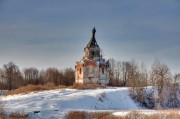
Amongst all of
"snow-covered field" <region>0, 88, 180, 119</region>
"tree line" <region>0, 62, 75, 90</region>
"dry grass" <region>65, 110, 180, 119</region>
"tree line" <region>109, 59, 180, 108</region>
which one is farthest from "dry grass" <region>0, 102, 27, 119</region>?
"tree line" <region>0, 62, 75, 90</region>

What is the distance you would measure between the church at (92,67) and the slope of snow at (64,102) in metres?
12.3

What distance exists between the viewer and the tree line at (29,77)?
69625mm

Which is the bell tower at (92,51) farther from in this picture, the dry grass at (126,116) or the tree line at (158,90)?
the dry grass at (126,116)

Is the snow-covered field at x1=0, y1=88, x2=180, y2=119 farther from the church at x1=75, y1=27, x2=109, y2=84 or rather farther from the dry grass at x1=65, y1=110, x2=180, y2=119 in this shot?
the church at x1=75, y1=27, x2=109, y2=84

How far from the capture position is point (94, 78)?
5575 centimetres

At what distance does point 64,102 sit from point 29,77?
56035mm

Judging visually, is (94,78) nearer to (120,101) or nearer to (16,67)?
(120,101)

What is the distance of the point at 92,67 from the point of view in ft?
184

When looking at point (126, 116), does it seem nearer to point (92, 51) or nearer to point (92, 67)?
point (92, 67)

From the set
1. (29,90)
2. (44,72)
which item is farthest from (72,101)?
(44,72)

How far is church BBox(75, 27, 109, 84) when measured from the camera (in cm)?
5569

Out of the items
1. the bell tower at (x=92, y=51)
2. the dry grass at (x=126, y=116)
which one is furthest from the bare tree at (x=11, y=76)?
the dry grass at (x=126, y=116)

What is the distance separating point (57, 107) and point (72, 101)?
3.26 m

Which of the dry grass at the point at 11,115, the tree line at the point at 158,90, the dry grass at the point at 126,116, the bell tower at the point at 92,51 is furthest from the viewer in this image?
the bell tower at the point at 92,51
